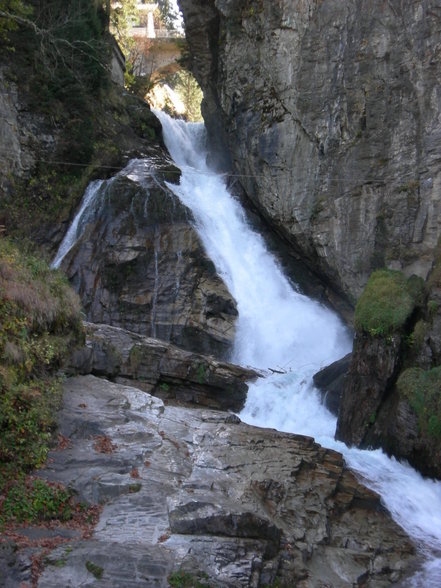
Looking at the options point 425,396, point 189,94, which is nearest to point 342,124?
point 425,396

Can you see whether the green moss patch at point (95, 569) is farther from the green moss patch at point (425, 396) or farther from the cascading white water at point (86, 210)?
the cascading white water at point (86, 210)

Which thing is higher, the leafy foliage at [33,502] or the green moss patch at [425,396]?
the leafy foliage at [33,502]

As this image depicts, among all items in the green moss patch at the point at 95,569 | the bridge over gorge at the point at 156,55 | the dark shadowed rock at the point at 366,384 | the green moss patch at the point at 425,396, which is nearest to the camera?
the green moss patch at the point at 95,569

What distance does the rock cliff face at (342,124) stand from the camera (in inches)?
611

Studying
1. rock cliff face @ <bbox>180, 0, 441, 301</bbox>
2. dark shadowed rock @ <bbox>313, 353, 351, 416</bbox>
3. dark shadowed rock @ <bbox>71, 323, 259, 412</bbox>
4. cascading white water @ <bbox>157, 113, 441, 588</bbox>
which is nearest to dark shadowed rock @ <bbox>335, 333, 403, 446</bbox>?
cascading white water @ <bbox>157, 113, 441, 588</bbox>

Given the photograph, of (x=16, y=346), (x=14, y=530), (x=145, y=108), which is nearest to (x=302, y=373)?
(x=16, y=346)

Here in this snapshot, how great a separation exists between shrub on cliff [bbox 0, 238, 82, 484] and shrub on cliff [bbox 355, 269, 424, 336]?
21.4 ft

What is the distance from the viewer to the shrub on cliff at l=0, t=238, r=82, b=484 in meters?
7.39

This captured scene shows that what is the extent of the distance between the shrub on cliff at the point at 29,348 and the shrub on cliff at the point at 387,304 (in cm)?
654

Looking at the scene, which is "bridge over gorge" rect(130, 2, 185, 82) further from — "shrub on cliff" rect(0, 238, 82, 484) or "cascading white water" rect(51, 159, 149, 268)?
"shrub on cliff" rect(0, 238, 82, 484)

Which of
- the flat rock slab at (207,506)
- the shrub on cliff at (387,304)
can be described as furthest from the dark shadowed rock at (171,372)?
the shrub on cliff at (387,304)

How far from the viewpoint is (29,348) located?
29.4 feet

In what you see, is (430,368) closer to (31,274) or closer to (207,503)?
(207,503)

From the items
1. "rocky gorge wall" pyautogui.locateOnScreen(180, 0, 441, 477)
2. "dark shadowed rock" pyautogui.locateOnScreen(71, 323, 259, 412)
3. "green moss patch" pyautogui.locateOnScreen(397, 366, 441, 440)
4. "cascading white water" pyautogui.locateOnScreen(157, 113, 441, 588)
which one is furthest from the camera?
"dark shadowed rock" pyautogui.locateOnScreen(71, 323, 259, 412)
